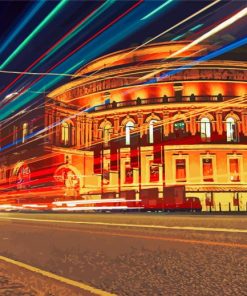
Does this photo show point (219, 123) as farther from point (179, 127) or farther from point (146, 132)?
point (146, 132)

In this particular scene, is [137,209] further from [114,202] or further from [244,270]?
[244,270]

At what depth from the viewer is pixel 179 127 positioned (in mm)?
51219

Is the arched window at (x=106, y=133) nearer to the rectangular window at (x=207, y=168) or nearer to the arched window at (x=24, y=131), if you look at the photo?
the arched window at (x=24, y=131)

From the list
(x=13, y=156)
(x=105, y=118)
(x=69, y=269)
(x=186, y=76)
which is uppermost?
(x=186, y=76)

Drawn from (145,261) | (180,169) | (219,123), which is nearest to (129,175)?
(180,169)

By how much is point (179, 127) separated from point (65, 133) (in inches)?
566

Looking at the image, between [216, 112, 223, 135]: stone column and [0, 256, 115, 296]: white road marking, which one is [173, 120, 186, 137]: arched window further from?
[0, 256, 115, 296]: white road marking

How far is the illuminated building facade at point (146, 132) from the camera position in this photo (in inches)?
1941

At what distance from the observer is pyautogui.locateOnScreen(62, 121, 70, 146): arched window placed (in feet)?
181

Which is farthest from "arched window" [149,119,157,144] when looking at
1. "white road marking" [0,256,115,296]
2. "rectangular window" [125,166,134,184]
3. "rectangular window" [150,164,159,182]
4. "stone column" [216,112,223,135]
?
"white road marking" [0,256,115,296]

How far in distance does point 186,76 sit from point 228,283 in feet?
161

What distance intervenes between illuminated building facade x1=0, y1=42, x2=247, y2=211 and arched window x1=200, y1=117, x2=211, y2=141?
0.11 meters

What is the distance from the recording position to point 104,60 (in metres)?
55.5

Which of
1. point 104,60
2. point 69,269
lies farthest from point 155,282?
point 104,60
